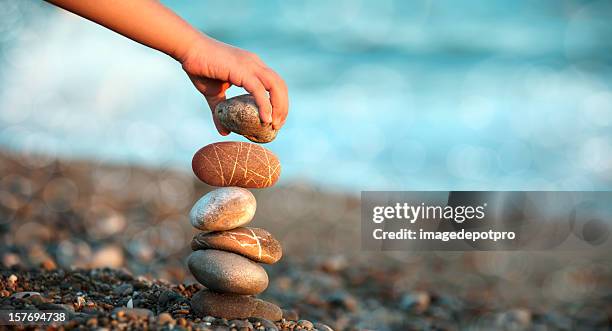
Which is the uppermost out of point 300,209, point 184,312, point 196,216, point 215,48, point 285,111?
point 300,209

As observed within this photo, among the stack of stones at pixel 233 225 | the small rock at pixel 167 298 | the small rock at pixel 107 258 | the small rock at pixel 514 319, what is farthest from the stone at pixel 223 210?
the small rock at pixel 514 319

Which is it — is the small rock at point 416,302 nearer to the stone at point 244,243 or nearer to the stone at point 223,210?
the stone at point 244,243

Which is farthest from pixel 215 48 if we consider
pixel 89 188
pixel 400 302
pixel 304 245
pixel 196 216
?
pixel 89 188

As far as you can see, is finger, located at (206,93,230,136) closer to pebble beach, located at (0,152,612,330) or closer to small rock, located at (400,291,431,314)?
pebble beach, located at (0,152,612,330)

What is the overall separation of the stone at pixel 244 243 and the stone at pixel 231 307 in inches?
11.4

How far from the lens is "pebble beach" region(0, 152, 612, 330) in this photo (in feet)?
13.4

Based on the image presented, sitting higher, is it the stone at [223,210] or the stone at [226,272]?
the stone at [223,210]

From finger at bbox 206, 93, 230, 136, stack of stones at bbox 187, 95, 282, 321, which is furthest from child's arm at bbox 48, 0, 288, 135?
finger at bbox 206, 93, 230, 136

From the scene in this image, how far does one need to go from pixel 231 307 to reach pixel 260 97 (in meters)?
1.38

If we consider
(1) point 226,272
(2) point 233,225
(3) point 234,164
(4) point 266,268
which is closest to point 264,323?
(1) point 226,272

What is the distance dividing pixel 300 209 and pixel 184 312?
8036 mm

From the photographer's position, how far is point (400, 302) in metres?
6.45

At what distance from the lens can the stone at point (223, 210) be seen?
366 cm

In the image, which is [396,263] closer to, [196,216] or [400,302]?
[400,302]
